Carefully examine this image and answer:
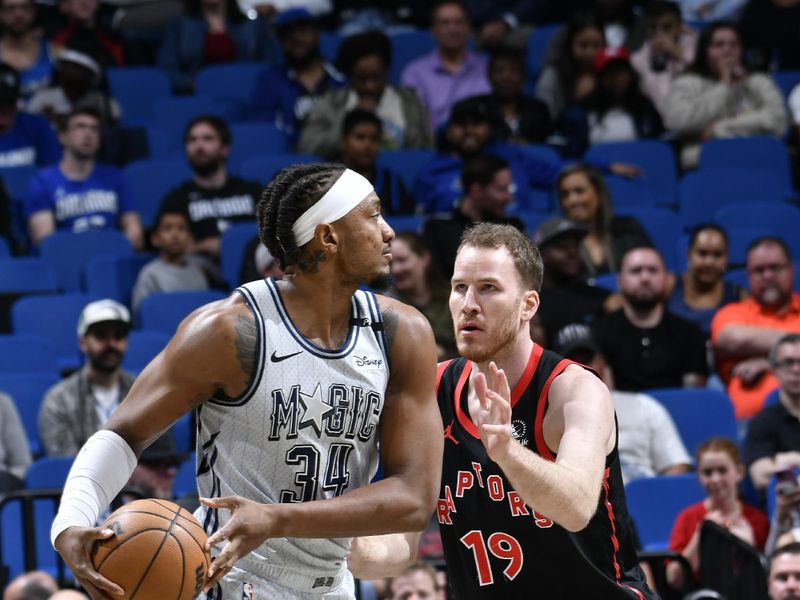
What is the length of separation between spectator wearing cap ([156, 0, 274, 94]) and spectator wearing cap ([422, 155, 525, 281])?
11.3 ft

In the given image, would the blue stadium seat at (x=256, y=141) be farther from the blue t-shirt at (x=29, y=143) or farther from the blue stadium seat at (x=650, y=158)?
the blue stadium seat at (x=650, y=158)

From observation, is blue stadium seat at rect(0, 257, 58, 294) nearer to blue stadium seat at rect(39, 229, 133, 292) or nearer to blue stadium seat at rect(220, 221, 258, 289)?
blue stadium seat at rect(39, 229, 133, 292)

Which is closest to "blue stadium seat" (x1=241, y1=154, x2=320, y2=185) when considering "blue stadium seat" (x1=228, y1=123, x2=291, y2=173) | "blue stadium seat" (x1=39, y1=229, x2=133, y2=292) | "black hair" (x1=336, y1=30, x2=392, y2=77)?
"blue stadium seat" (x1=228, y1=123, x2=291, y2=173)

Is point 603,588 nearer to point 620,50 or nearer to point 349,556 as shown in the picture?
point 349,556

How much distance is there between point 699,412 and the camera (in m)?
7.51

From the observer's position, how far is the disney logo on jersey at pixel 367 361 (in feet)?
11.9

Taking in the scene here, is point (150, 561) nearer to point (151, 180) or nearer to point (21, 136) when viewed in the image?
point (151, 180)

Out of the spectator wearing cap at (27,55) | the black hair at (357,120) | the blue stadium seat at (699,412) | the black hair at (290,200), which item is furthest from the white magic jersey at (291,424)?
the spectator wearing cap at (27,55)

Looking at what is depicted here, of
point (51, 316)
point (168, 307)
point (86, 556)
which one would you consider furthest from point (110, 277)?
point (86, 556)

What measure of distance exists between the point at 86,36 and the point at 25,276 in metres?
3.55

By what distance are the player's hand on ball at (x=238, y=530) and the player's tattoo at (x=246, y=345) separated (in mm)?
414

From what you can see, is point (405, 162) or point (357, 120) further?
point (405, 162)

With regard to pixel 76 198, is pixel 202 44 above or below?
above

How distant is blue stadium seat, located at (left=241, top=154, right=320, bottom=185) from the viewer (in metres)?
9.78
